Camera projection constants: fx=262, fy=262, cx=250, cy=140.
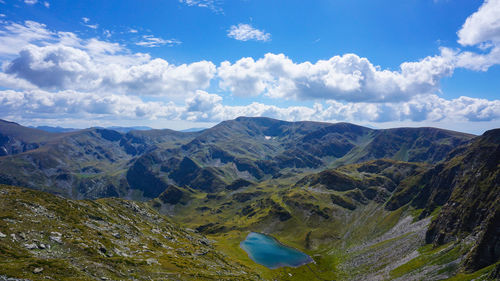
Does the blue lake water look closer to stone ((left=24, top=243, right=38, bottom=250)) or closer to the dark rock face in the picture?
the dark rock face

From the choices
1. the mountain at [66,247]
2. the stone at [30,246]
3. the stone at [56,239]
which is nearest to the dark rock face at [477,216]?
the mountain at [66,247]

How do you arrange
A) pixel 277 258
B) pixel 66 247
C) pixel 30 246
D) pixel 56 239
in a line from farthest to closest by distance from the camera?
pixel 277 258 < pixel 56 239 < pixel 66 247 < pixel 30 246

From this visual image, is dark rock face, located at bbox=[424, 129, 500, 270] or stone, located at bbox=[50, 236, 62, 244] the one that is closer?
stone, located at bbox=[50, 236, 62, 244]

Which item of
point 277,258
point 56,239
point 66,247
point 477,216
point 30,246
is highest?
point 30,246

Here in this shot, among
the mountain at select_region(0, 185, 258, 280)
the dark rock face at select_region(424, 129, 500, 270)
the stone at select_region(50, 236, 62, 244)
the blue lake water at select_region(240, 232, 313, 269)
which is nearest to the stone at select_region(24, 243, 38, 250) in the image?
the mountain at select_region(0, 185, 258, 280)

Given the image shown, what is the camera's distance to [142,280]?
188ft

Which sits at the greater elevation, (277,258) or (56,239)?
(56,239)

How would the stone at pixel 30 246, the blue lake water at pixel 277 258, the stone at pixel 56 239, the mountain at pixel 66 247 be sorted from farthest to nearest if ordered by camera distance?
1. the blue lake water at pixel 277 258
2. the stone at pixel 56 239
3. the stone at pixel 30 246
4. the mountain at pixel 66 247

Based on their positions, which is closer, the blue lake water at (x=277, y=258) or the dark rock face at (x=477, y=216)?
the dark rock face at (x=477, y=216)

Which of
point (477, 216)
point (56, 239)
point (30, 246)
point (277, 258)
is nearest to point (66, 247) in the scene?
point (56, 239)

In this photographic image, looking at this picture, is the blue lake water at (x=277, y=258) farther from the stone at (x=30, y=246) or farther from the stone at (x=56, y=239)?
the stone at (x=30, y=246)

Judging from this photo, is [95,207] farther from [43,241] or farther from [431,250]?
[431,250]

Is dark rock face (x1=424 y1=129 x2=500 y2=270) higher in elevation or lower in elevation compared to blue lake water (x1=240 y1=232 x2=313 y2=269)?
higher

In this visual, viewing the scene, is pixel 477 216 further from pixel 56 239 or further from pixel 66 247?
pixel 56 239
